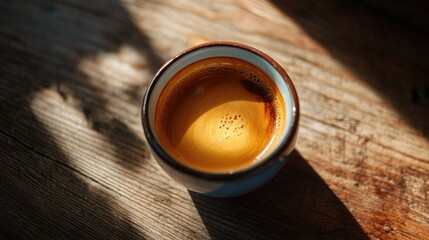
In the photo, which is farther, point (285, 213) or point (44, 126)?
point (44, 126)

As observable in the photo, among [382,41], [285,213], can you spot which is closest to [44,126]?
[285,213]

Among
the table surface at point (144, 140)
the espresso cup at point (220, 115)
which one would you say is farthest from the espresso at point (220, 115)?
the table surface at point (144, 140)

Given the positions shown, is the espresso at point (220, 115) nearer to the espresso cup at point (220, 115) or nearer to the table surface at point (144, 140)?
the espresso cup at point (220, 115)

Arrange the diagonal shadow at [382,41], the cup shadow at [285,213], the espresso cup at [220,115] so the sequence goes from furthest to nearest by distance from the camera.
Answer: the diagonal shadow at [382,41] → the cup shadow at [285,213] → the espresso cup at [220,115]

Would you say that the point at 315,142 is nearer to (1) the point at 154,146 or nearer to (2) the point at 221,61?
(2) the point at 221,61

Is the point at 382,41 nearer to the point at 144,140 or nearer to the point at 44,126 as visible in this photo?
the point at 144,140

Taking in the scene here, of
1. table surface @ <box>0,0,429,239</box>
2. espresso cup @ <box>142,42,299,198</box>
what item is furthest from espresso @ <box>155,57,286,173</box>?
table surface @ <box>0,0,429,239</box>

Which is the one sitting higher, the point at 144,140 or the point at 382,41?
the point at 382,41
